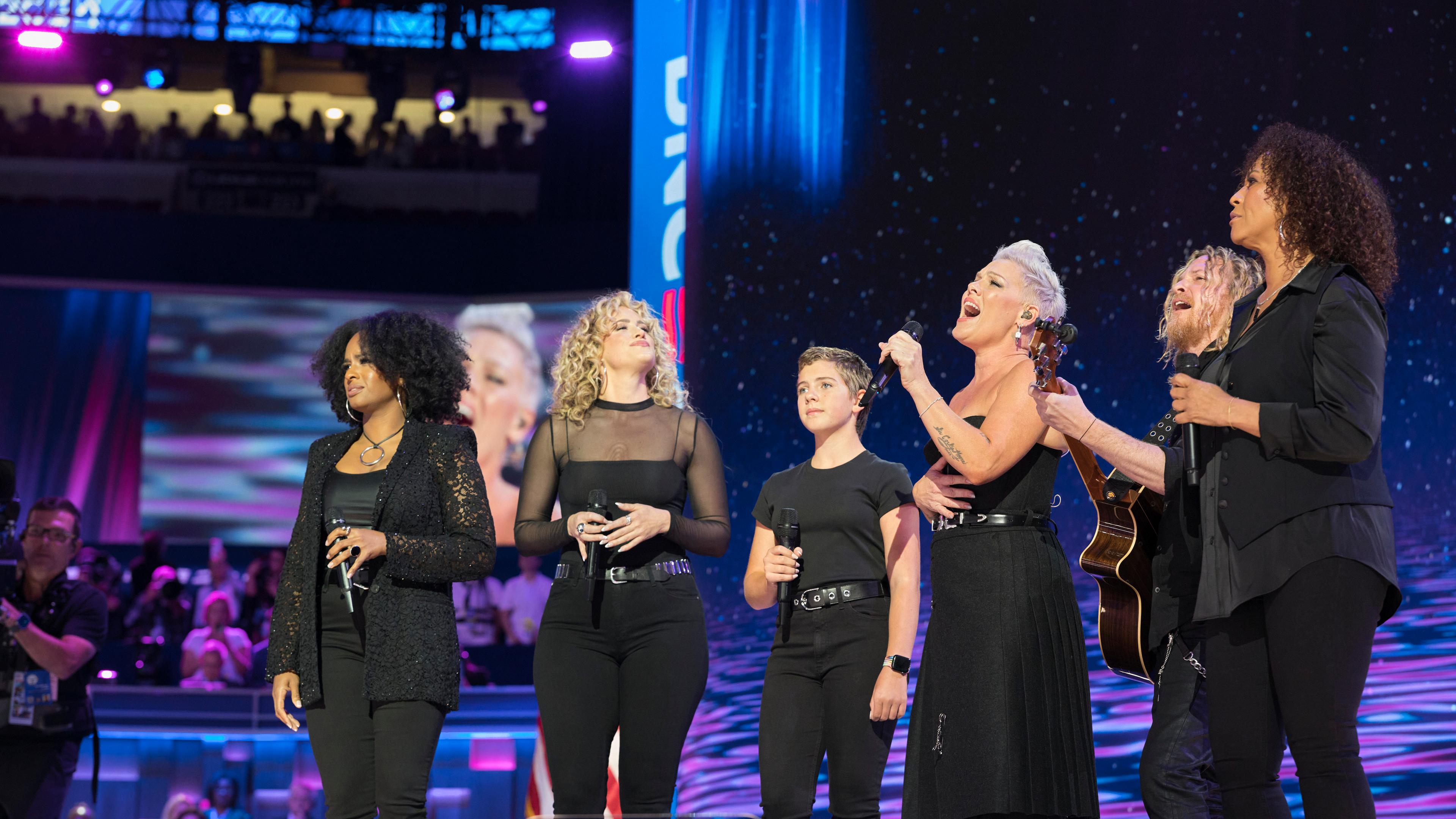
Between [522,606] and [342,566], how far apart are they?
6800 millimetres

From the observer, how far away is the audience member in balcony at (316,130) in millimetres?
13336

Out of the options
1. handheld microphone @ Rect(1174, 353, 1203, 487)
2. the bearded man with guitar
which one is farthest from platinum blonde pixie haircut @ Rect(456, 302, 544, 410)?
handheld microphone @ Rect(1174, 353, 1203, 487)

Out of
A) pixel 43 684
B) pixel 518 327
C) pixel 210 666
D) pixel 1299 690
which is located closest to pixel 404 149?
pixel 518 327

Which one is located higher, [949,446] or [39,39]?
[39,39]

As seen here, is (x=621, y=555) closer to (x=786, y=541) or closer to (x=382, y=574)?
(x=786, y=541)

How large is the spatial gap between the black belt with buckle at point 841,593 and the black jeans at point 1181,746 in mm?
730

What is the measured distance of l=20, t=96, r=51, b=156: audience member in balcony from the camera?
12672 mm

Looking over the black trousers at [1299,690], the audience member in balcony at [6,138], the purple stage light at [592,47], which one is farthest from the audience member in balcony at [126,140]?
the black trousers at [1299,690]

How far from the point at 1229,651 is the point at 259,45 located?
1328cm

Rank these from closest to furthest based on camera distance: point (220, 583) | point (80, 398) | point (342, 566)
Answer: point (342, 566)
point (220, 583)
point (80, 398)

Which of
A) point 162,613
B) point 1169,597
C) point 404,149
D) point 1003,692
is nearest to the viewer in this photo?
point 1003,692

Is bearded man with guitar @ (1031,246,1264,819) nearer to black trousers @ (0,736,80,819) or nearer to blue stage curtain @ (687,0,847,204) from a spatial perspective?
blue stage curtain @ (687,0,847,204)

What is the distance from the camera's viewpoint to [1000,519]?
2.46m

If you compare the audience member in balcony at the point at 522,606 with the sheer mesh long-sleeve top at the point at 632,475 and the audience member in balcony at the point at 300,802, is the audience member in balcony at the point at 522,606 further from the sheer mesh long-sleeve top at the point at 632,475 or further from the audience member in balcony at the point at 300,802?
the sheer mesh long-sleeve top at the point at 632,475
